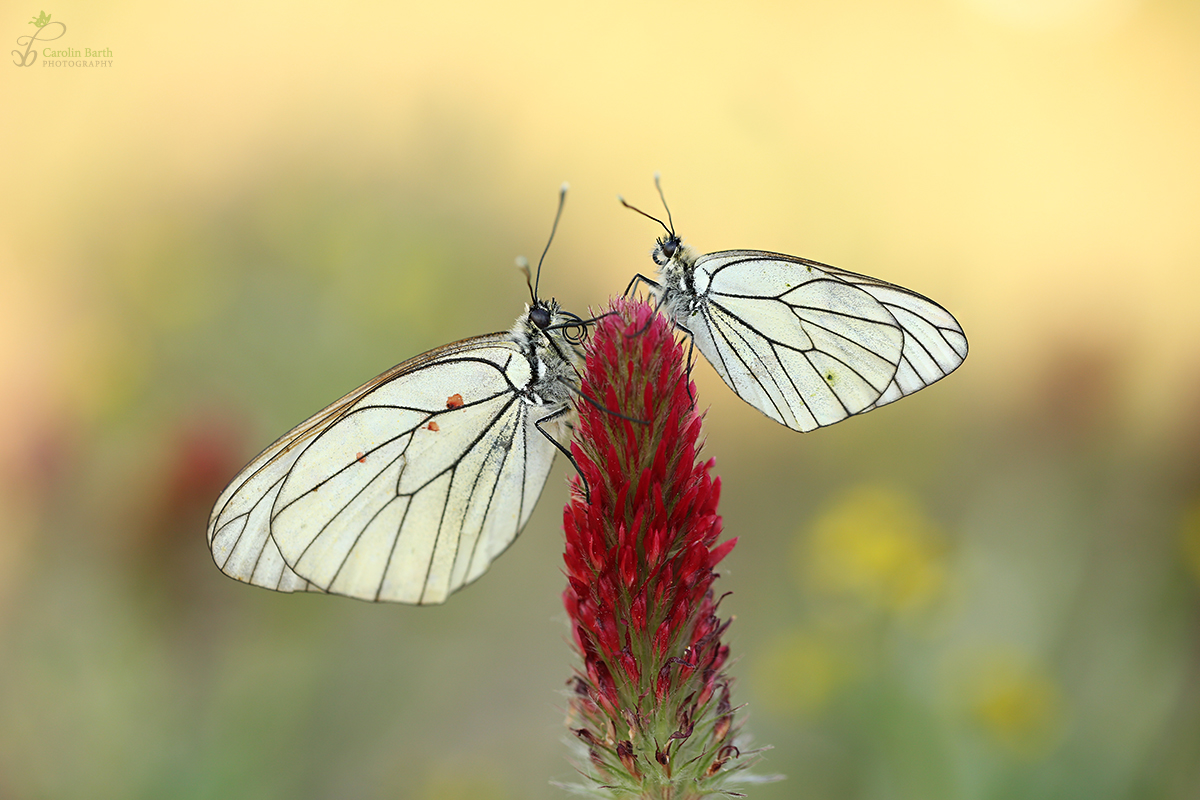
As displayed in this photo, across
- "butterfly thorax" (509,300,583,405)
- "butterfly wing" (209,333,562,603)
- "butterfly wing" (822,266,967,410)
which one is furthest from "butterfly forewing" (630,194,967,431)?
"butterfly wing" (209,333,562,603)

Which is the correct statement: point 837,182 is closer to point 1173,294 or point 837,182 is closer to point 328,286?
point 1173,294

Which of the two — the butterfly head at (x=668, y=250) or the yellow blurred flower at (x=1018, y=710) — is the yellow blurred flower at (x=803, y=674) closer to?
the yellow blurred flower at (x=1018, y=710)

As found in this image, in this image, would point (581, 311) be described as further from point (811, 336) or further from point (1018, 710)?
point (1018, 710)

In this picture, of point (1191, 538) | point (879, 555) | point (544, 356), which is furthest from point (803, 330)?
point (1191, 538)

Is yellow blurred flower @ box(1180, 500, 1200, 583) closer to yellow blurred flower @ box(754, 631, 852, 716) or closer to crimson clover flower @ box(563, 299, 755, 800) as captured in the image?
yellow blurred flower @ box(754, 631, 852, 716)

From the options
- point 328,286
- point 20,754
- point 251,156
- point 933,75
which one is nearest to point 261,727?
point 20,754
